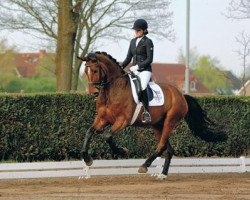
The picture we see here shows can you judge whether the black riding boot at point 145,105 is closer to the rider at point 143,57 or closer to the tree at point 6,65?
the rider at point 143,57

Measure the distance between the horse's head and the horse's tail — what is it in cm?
261

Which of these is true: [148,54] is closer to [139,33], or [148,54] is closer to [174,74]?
[139,33]

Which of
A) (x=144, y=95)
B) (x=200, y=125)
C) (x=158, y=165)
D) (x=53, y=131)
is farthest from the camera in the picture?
(x=53, y=131)

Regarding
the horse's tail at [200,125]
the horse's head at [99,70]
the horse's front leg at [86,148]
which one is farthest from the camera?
the horse's tail at [200,125]

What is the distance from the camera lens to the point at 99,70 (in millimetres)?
14320

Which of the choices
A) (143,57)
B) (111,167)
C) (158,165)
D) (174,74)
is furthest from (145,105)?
(174,74)

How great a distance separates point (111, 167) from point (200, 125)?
2.29m

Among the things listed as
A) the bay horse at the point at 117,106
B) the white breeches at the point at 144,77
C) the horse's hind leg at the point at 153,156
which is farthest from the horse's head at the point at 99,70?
the horse's hind leg at the point at 153,156

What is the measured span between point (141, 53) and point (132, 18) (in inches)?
685

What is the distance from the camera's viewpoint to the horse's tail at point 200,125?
54.2ft

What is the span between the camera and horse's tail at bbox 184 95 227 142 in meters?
16.5

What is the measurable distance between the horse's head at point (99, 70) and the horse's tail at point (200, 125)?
2.61m

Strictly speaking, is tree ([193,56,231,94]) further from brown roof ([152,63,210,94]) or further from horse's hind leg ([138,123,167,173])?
horse's hind leg ([138,123,167,173])

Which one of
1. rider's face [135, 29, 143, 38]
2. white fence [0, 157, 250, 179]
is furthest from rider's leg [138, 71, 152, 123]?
white fence [0, 157, 250, 179]
